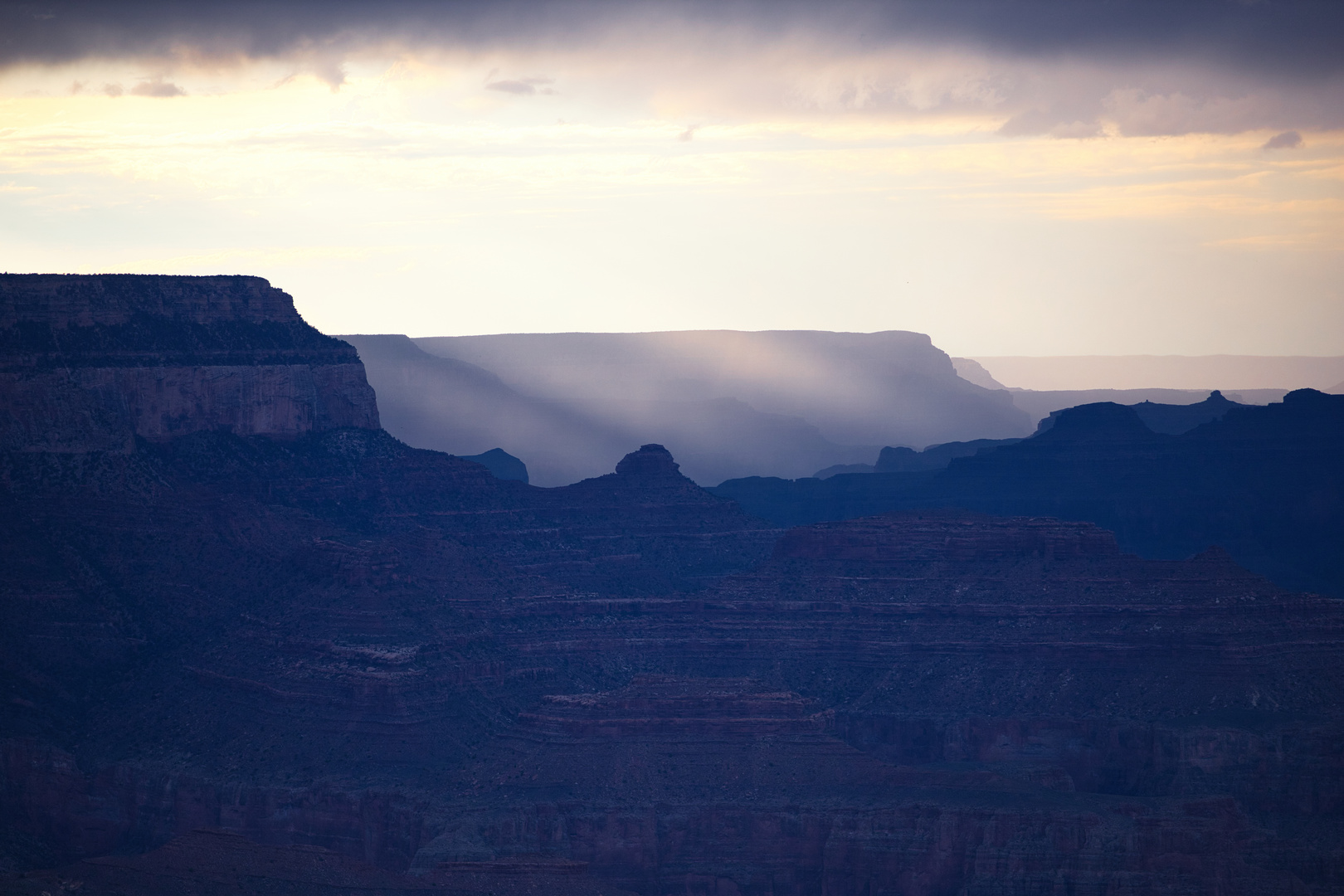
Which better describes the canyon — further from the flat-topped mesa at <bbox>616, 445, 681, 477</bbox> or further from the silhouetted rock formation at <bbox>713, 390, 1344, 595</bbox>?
the silhouetted rock formation at <bbox>713, 390, 1344, 595</bbox>

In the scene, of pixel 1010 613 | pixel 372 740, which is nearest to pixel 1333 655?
pixel 1010 613

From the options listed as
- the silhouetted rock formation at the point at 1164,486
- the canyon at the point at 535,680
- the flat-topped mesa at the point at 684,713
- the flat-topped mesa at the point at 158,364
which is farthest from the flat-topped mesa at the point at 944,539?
the silhouetted rock formation at the point at 1164,486

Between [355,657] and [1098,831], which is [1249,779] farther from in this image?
[355,657]

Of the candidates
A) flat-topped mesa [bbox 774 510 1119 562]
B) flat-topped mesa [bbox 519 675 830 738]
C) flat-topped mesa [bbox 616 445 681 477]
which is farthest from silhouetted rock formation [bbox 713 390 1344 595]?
flat-topped mesa [bbox 519 675 830 738]

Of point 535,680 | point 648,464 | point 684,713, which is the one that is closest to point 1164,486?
point 648,464

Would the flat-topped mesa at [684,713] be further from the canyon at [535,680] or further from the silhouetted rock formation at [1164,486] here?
the silhouetted rock formation at [1164,486]

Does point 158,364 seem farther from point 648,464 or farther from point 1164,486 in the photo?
point 1164,486
